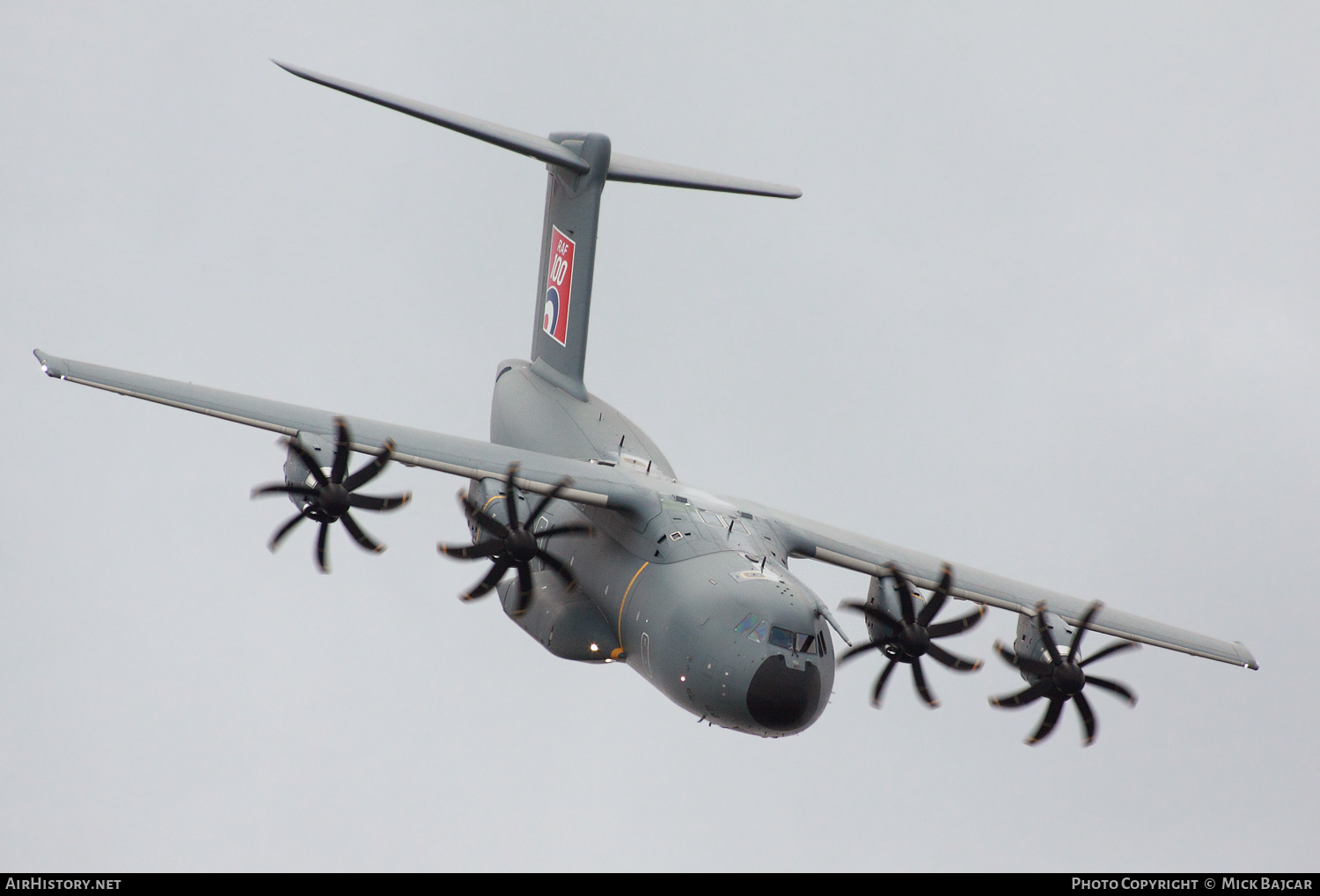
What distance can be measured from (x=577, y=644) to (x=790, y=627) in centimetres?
595

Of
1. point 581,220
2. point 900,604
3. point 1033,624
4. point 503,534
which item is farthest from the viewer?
point 581,220

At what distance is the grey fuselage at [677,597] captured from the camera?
70.2 feet

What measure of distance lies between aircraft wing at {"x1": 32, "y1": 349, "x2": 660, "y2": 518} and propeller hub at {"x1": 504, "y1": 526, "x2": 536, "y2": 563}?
1.45 meters

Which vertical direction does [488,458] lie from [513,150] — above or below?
below

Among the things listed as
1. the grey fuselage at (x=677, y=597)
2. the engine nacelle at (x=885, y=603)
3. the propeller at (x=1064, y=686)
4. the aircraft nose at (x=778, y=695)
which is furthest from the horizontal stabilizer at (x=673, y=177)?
the aircraft nose at (x=778, y=695)

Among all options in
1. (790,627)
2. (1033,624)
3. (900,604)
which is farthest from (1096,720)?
(790,627)

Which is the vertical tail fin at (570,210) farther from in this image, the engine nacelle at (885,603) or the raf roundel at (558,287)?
the engine nacelle at (885,603)

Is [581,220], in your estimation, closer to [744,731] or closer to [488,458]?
[488,458]

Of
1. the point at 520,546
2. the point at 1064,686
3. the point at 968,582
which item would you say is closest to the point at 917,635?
the point at 968,582

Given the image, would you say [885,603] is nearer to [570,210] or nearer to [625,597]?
[625,597]

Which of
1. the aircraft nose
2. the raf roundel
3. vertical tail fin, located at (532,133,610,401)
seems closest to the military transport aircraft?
the aircraft nose

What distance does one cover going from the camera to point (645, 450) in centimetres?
2992

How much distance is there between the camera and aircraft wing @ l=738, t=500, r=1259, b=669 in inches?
1055

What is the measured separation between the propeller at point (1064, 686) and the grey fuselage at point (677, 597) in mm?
5459
